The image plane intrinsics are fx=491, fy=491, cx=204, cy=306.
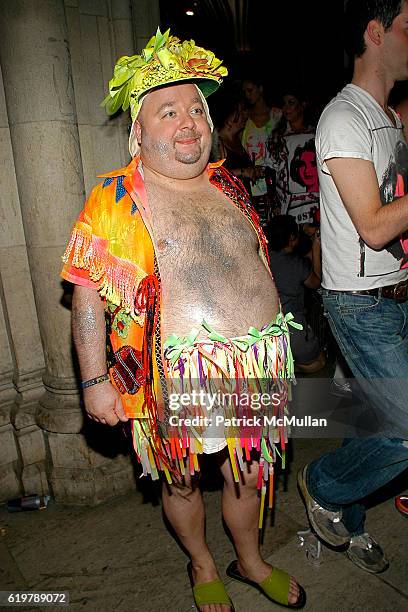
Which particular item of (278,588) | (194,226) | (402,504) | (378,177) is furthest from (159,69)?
(402,504)

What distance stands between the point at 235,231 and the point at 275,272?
2540mm

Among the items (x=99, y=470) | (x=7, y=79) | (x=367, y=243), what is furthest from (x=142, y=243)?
(x=99, y=470)

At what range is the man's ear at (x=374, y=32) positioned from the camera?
2016 millimetres

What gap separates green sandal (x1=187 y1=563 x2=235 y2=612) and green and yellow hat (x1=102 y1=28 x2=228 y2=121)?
2012 mm

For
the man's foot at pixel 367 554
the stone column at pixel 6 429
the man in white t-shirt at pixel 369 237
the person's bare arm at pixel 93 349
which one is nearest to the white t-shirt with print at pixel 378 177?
the man in white t-shirt at pixel 369 237

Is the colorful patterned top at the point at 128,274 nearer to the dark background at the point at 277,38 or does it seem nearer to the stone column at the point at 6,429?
the stone column at the point at 6,429

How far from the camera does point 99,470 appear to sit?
9.74ft

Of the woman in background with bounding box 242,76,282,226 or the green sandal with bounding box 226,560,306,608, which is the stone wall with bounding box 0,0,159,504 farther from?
the woman in background with bounding box 242,76,282,226

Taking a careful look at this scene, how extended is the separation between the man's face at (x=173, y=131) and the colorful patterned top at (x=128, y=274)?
131 millimetres

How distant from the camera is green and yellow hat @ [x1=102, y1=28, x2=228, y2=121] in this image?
5.90 feet

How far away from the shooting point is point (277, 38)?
10.9 m

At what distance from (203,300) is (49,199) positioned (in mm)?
1296

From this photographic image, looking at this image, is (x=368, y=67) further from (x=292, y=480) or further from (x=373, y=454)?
(x=292, y=480)

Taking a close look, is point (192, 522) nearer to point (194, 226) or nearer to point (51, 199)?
point (194, 226)
